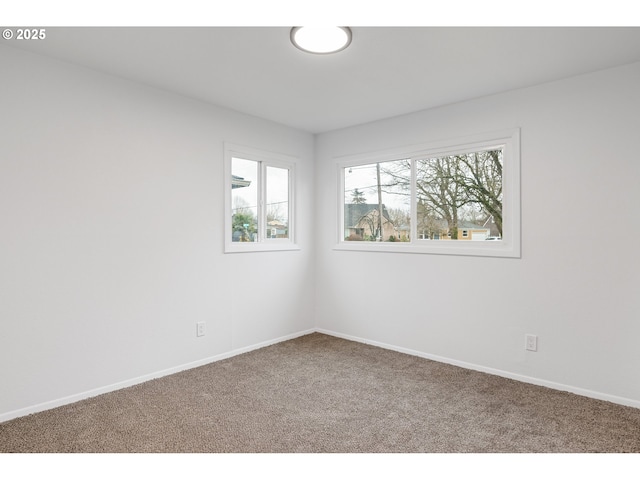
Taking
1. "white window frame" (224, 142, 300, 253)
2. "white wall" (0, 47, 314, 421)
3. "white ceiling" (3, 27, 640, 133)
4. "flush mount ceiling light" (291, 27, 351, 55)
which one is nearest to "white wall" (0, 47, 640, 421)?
"white wall" (0, 47, 314, 421)

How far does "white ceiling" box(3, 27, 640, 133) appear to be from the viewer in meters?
2.31

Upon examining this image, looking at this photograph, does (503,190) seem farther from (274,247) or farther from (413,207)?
(274,247)

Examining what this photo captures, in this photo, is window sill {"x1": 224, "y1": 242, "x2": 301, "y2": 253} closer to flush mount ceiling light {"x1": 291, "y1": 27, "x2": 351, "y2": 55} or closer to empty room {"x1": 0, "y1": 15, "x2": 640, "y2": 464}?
empty room {"x1": 0, "y1": 15, "x2": 640, "y2": 464}

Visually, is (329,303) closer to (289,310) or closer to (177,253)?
(289,310)

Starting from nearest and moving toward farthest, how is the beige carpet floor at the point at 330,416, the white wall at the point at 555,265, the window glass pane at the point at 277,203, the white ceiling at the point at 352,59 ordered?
the beige carpet floor at the point at 330,416 → the white ceiling at the point at 352,59 → the white wall at the point at 555,265 → the window glass pane at the point at 277,203

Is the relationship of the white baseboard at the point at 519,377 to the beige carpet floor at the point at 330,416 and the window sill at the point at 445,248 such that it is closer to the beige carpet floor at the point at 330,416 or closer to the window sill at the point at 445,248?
the beige carpet floor at the point at 330,416

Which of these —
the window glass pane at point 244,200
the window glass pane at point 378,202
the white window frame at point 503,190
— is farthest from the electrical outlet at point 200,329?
the window glass pane at point 378,202

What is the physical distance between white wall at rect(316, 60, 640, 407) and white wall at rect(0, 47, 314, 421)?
1851 mm

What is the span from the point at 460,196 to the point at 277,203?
1976 mm

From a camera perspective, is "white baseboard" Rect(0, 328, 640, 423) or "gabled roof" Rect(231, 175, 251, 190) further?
"gabled roof" Rect(231, 175, 251, 190)

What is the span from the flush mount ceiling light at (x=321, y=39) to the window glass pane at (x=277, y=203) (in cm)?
195

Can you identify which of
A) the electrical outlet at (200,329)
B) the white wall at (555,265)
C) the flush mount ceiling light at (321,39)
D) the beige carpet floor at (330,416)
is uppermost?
the flush mount ceiling light at (321,39)

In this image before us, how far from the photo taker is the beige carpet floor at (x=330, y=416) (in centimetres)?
217
